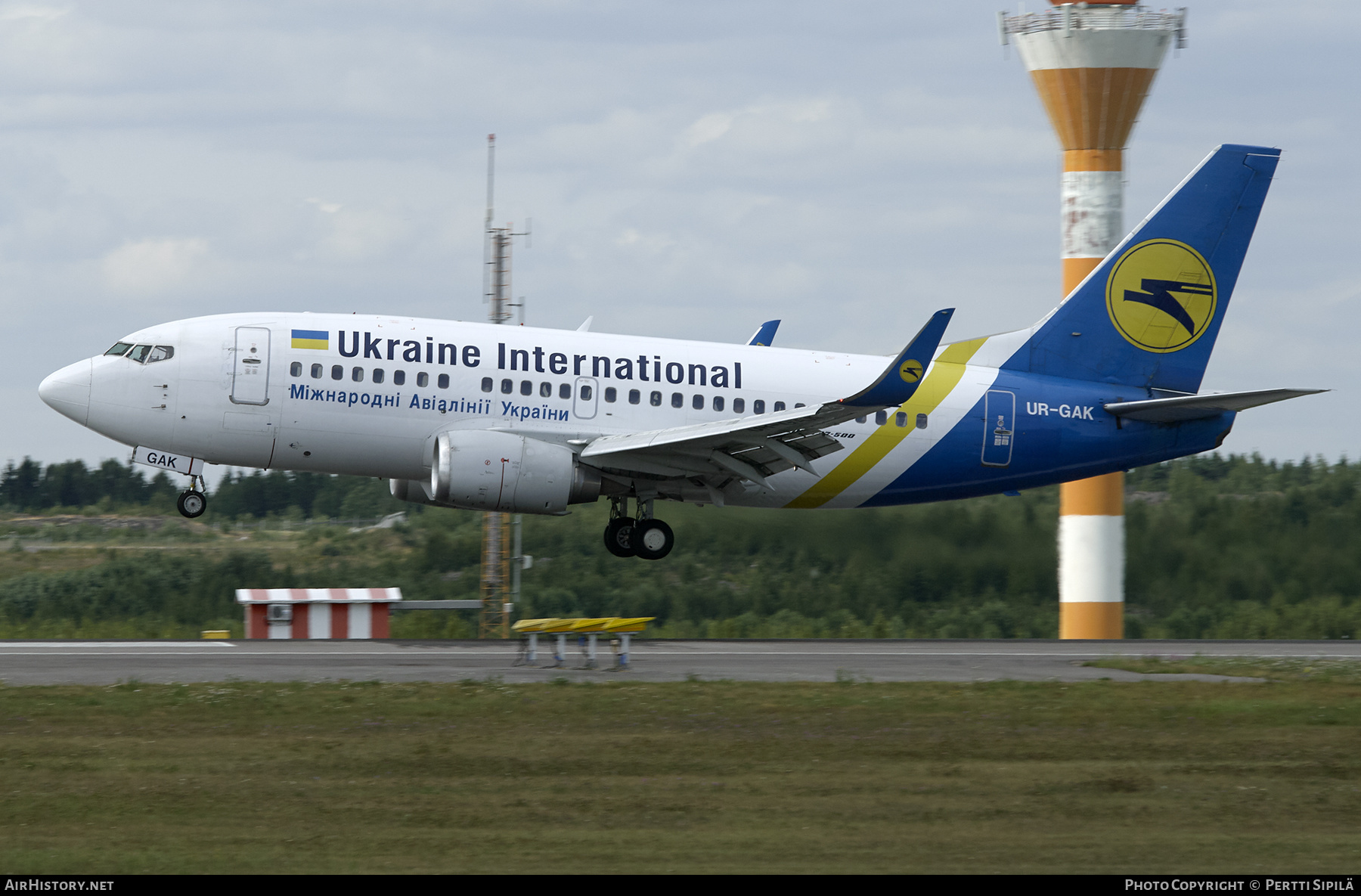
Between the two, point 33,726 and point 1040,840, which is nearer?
point 1040,840

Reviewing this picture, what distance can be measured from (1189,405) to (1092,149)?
15.3m

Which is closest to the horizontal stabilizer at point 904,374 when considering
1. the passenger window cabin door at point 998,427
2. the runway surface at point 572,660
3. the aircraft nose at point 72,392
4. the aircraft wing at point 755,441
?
the aircraft wing at point 755,441

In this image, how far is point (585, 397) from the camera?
98.9ft

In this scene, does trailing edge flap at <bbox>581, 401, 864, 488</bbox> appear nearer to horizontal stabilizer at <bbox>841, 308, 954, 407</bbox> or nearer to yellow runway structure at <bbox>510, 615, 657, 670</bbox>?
horizontal stabilizer at <bbox>841, 308, 954, 407</bbox>

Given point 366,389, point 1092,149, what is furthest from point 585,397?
point 1092,149

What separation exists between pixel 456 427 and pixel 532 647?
4427mm

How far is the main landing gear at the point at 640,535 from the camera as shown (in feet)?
103

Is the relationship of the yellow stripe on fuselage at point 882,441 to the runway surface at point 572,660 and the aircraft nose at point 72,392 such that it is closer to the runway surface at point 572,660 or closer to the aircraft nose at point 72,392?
the runway surface at point 572,660

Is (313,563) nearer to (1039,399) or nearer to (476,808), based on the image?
(1039,399)

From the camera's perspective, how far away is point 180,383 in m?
28.8

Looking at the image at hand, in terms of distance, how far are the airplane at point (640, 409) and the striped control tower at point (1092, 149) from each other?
993 cm

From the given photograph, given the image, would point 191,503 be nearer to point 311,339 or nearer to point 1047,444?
point 311,339

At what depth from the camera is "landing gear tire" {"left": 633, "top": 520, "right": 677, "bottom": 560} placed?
31328mm

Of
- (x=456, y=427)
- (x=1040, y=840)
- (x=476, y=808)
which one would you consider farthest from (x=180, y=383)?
(x=1040, y=840)
